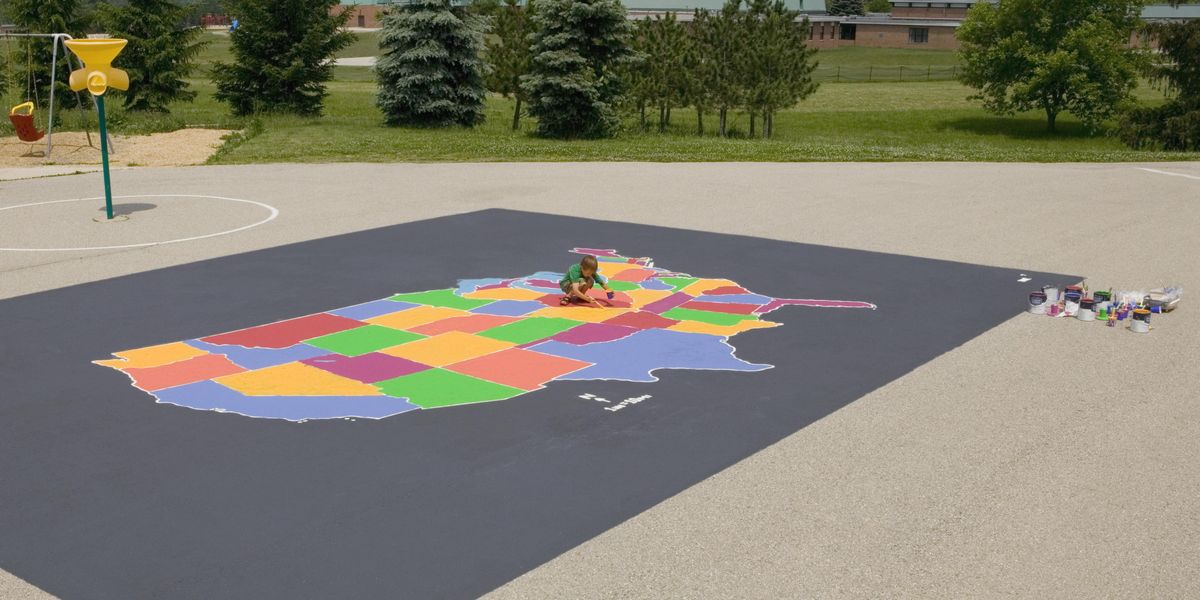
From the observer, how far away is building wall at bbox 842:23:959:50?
331 feet

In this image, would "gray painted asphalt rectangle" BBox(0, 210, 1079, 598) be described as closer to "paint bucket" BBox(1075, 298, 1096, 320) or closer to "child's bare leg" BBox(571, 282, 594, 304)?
"paint bucket" BBox(1075, 298, 1096, 320)

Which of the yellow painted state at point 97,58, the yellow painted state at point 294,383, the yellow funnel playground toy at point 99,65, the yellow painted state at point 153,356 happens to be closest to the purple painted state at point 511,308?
the yellow painted state at point 294,383

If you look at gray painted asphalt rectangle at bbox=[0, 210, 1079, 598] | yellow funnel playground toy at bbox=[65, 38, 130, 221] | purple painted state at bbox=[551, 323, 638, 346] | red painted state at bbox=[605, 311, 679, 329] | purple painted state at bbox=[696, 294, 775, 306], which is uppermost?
yellow funnel playground toy at bbox=[65, 38, 130, 221]

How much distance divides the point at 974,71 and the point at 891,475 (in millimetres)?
53470

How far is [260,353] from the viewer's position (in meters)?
10.1

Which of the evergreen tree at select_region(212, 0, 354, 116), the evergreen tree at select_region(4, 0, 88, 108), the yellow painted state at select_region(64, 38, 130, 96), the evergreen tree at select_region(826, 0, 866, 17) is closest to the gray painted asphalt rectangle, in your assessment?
the yellow painted state at select_region(64, 38, 130, 96)

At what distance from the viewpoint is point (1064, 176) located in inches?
928

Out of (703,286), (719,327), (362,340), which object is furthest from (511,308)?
(703,286)

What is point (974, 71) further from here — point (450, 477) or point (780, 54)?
point (450, 477)

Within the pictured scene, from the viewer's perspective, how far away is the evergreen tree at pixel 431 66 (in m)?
34.1

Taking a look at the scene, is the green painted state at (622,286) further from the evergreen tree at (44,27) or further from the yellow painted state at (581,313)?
the evergreen tree at (44,27)

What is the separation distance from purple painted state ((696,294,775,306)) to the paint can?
3.81 metres

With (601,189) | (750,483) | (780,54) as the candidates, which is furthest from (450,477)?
(780,54)

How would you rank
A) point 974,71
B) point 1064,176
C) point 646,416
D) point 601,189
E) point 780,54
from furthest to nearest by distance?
point 974,71 < point 780,54 < point 1064,176 < point 601,189 < point 646,416
